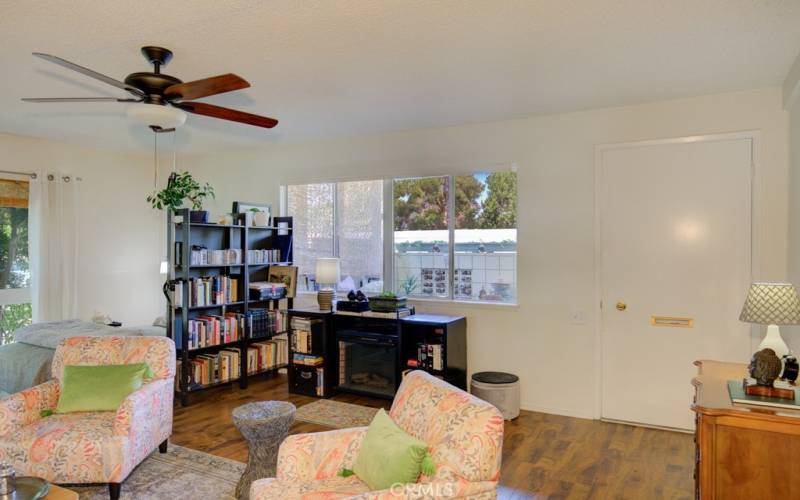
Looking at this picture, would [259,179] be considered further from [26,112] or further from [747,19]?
[747,19]

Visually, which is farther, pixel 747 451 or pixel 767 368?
pixel 767 368

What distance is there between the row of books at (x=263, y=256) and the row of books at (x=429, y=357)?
Result: 198 cm

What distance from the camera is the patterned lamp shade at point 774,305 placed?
2.19m

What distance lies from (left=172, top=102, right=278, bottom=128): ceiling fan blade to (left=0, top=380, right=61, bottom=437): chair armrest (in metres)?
1.95

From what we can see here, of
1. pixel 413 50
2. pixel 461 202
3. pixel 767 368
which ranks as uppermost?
pixel 413 50

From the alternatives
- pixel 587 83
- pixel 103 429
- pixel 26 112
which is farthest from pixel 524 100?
pixel 26 112

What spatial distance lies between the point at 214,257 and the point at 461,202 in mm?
2418

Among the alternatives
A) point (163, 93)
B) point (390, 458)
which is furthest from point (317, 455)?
point (163, 93)

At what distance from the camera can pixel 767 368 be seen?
7.02 feet

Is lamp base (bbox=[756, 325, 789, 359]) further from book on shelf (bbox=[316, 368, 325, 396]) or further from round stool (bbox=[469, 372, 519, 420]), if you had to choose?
book on shelf (bbox=[316, 368, 325, 396])

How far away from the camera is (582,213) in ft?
13.7

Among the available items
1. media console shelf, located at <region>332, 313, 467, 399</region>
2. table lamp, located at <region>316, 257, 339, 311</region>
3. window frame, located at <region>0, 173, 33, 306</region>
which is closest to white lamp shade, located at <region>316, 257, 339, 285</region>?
table lamp, located at <region>316, 257, 339, 311</region>

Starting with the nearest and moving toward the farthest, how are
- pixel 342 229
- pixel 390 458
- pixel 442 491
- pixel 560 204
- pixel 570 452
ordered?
pixel 442 491 < pixel 390 458 < pixel 570 452 < pixel 560 204 < pixel 342 229

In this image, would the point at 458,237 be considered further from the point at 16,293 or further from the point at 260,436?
the point at 16,293
